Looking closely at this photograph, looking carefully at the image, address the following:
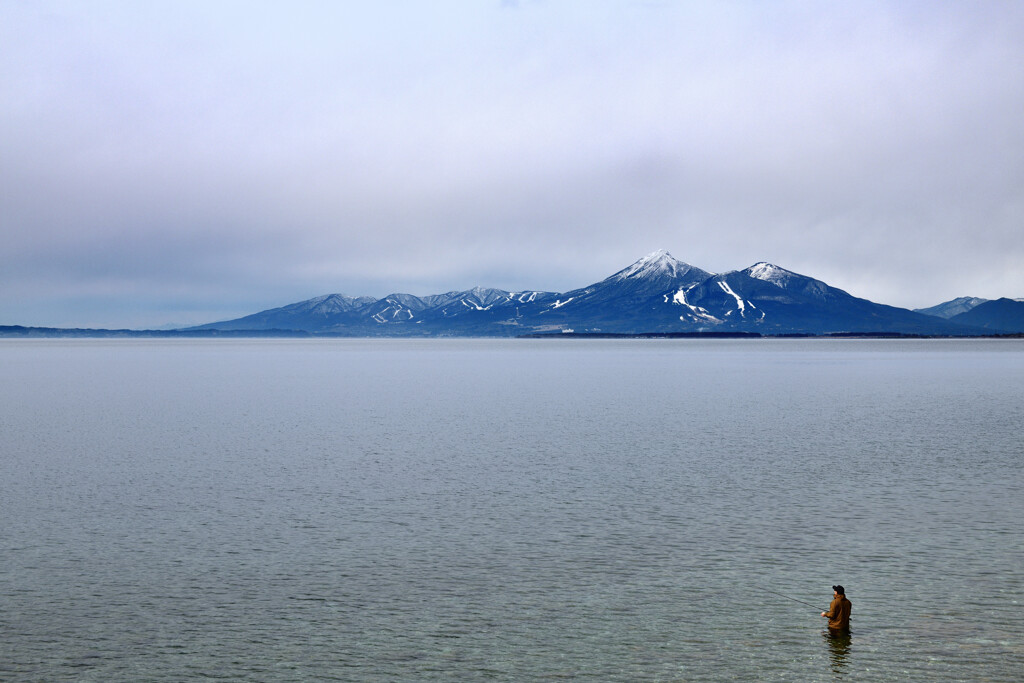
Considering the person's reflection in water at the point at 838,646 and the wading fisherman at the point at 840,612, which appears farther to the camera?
the wading fisherman at the point at 840,612

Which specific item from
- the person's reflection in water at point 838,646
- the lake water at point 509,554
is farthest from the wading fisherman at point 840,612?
the lake water at point 509,554

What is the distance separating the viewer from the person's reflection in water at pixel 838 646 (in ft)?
60.0

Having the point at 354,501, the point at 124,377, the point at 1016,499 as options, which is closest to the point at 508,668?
the point at 354,501

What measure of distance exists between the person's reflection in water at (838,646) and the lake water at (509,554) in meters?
0.11

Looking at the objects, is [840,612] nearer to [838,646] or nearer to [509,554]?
[838,646]

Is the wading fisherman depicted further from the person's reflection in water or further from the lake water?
the lake water

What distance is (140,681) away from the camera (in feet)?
56.9

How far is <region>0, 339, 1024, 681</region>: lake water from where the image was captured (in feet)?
61.4

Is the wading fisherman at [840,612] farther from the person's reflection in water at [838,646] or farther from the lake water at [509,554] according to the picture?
the lake water at [509,554]

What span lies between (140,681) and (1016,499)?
107 ft

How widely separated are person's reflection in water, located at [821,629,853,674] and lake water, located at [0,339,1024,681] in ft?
0.35

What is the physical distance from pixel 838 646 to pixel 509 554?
10.5 metres

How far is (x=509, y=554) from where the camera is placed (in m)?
26.8

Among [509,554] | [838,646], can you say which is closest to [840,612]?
[838,646]
